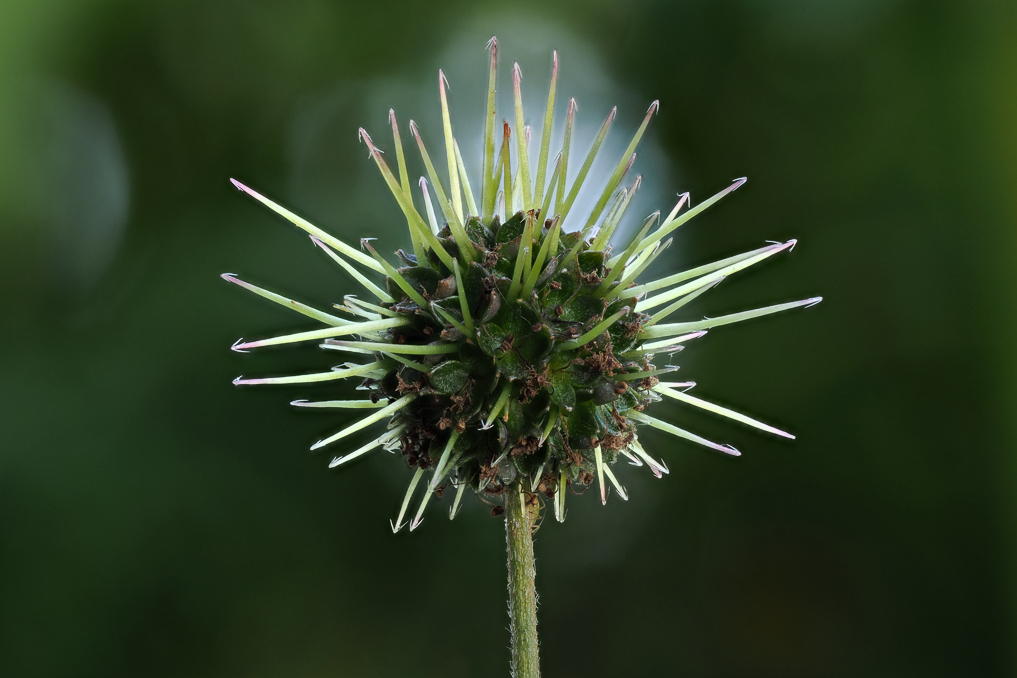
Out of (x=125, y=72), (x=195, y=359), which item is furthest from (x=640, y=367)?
(x=125, y=72)

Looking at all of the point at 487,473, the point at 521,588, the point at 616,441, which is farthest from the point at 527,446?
the point at 521,588

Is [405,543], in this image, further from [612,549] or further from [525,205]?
[525,205]

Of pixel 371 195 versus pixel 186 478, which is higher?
pixel 371 195

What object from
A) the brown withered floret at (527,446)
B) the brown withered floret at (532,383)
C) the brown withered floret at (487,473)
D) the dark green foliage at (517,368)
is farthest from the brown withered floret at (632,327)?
the brown withered floret at (487,473)

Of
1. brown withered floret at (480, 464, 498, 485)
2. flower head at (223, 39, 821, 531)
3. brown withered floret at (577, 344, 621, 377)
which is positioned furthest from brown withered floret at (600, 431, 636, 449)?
brown withered floret at (480, 464, 498, 485)

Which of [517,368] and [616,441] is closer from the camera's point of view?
[517,368]

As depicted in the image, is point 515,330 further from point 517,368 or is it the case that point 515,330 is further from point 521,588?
point 521,588
